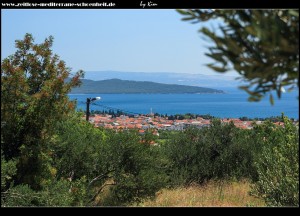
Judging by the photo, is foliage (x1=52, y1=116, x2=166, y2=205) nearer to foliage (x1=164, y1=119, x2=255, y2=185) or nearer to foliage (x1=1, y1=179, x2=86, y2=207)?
foliage (x1=1, y1=179, x2=86, y2=207)

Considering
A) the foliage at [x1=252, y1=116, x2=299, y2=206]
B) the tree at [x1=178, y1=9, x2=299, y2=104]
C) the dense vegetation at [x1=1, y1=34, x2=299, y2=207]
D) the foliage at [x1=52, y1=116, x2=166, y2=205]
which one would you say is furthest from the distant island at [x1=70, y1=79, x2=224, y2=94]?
the tree at [x1=178, y1=9, x2=299, y2=104]

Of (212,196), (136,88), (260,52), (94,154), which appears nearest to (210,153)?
(212,196)

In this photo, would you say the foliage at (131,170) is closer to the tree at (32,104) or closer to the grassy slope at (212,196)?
the grassy slope at (212,196)

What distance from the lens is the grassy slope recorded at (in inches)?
281

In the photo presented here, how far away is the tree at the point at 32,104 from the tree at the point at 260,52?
380 cm

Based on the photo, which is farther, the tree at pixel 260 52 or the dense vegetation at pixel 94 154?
the dense vegetation at pixel 94 154

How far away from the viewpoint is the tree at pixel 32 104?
18.4 feet

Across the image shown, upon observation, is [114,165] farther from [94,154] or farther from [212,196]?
[212,196]

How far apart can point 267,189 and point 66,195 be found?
3042 mm

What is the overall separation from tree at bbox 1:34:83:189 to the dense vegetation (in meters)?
0.01

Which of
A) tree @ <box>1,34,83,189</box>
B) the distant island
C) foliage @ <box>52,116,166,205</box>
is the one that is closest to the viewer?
tree @ <box>1,34,83,189</box>

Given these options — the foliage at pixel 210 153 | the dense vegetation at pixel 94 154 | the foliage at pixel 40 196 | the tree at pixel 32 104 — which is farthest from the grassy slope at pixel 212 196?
the tree at pixel 32 104
